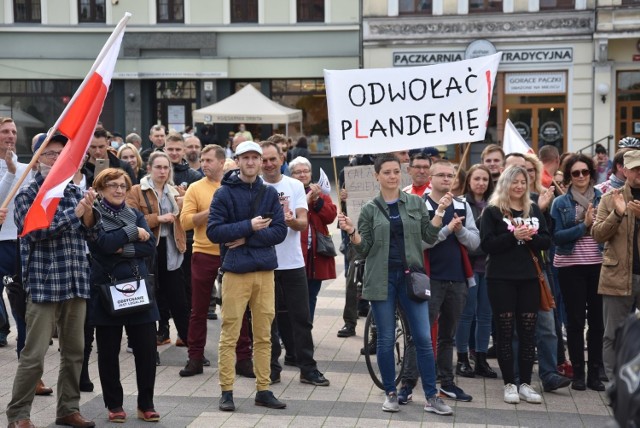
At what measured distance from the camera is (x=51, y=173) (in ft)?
21.7

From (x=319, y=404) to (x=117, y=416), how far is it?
1.55 metres

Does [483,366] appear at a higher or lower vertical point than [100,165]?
lower

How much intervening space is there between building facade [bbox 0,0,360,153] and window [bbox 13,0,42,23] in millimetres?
32

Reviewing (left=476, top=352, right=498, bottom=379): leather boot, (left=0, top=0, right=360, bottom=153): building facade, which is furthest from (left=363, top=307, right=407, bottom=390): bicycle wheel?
(left=0, top=0, right=360, bottom=153): building facade

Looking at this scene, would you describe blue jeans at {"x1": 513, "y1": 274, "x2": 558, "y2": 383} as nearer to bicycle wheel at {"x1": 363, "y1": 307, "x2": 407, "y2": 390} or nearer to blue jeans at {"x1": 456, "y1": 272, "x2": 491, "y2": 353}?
blue jeans at {"x1": 456, "y1": 272, "x2": 491, "y2": 353}

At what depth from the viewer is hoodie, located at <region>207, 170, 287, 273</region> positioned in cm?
748

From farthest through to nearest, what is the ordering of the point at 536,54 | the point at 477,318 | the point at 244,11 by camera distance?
1. the point at 244,11
2. the point at 536,54
3. the point at 477,318

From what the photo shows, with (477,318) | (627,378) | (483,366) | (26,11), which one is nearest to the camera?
(627,378)

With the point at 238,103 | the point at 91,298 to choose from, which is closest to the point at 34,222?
the point at 91,298

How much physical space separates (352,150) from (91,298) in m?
2.52

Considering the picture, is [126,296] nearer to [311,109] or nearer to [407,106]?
[407,106]

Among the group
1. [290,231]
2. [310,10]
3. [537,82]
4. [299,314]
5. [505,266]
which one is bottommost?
[299,314]

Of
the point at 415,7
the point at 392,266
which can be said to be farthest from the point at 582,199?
the point at 415,7

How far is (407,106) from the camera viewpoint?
8664mm
